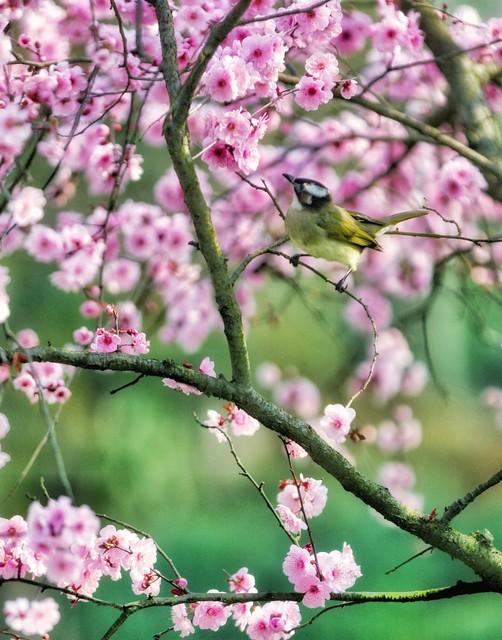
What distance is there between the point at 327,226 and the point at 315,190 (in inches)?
5.4

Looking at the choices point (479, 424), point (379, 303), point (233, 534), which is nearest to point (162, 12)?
point (379, 303)

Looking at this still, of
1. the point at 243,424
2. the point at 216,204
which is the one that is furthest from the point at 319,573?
the point at 216,204

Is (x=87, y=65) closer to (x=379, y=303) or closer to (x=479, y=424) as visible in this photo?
(x=379, y=303)

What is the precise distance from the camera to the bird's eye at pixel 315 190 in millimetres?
2713

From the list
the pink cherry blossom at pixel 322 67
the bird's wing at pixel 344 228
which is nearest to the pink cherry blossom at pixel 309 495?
the bird's wing at pixel 344 228

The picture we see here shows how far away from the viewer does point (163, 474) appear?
8750 mm

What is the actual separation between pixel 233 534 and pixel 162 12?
637cm

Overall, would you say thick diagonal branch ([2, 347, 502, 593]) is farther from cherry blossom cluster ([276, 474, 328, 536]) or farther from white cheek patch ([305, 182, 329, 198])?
white cheek patch ([305, 182, 329, 198])

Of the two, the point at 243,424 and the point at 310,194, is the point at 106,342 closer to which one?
the point at 243,424

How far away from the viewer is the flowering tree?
1840mm

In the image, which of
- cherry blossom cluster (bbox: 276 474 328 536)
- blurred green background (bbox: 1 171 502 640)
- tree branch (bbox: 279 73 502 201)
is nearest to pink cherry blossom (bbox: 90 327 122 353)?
cherry blossom cluster (bbox: 276 474 328 536)

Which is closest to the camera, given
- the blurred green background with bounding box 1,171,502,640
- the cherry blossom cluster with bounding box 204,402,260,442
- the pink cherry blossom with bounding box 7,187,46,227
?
the pink cherry blossom with bounding box 7,187,46,227

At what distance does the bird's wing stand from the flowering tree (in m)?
0.30

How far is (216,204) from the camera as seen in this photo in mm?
4578
